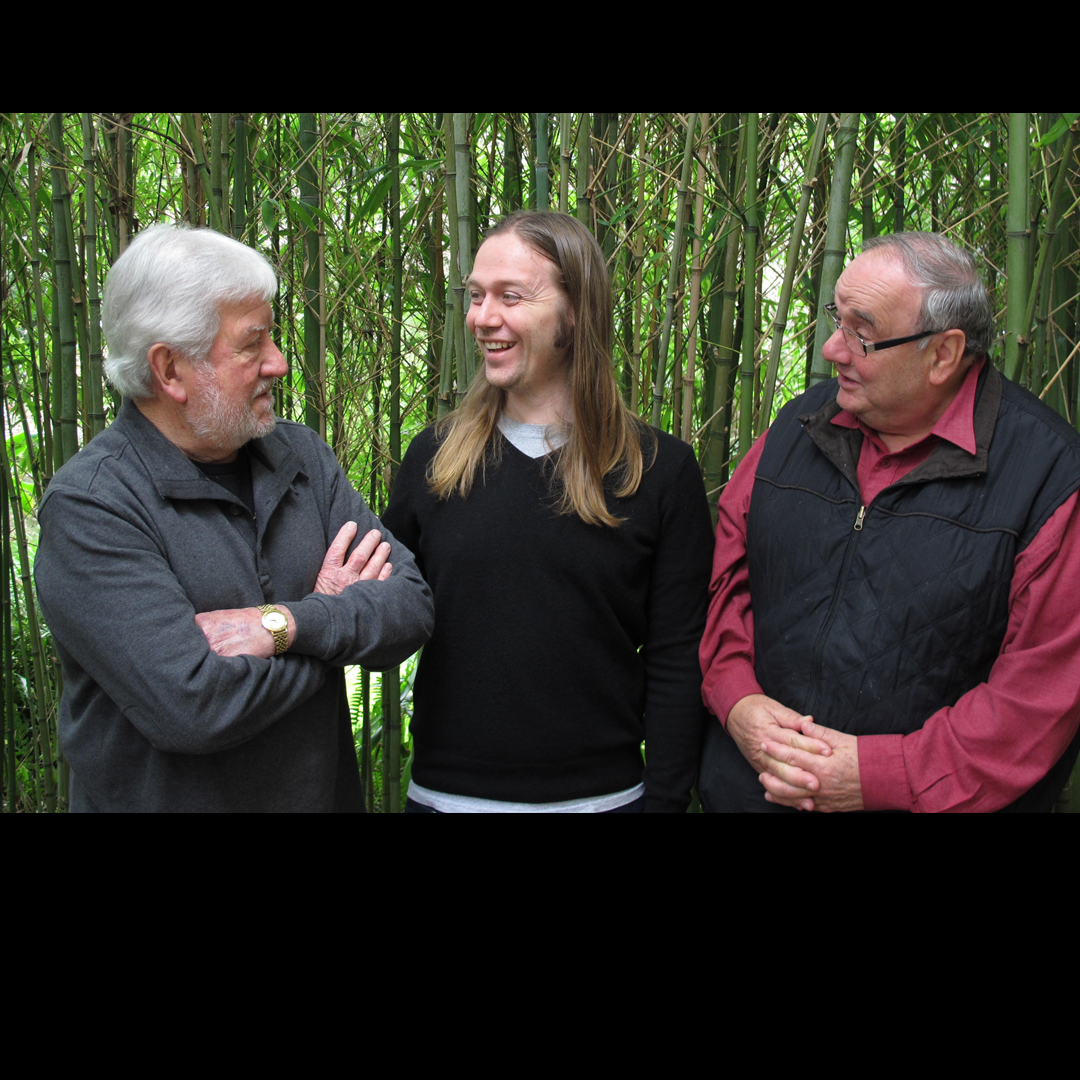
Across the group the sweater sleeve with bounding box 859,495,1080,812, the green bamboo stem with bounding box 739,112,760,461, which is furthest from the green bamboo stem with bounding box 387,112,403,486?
the sweater sleeve with bounding box 859,495,1080,812

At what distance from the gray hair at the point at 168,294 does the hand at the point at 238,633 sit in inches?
12.4

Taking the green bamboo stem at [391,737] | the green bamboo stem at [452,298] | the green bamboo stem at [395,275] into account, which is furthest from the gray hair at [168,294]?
the green bamboo stem at [391,737]

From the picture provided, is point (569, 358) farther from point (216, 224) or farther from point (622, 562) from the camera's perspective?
point (216, 224)

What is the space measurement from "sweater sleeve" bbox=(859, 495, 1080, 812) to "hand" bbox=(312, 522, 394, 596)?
2.37 feet

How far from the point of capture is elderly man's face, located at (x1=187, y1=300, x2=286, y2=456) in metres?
1.26

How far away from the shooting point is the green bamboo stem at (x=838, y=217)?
1.43 meters

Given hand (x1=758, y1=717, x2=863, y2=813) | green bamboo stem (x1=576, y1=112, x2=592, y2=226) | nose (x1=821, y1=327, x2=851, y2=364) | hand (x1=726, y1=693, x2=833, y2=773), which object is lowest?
hand (x1=758, y1=717, x2=863, y2=813)

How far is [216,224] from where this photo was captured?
177 cm

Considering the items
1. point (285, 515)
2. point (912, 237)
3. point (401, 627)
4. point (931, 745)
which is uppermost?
point (912, 237)

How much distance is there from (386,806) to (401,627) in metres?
1.05

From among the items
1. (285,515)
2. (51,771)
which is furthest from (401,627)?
(51,771)

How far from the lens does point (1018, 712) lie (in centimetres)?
121

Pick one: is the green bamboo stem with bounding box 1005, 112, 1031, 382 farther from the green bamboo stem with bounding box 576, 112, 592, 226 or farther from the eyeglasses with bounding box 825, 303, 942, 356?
the green bamboo stem with bounding box 576, 112, 592, 226

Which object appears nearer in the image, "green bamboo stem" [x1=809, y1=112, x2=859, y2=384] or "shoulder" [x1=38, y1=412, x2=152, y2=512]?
"shoulder" [x1=38, y1=412, x2=152, y2=512]
